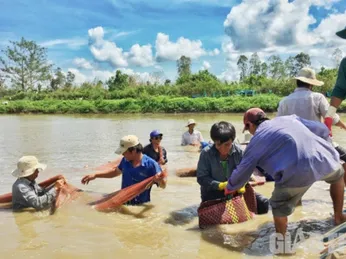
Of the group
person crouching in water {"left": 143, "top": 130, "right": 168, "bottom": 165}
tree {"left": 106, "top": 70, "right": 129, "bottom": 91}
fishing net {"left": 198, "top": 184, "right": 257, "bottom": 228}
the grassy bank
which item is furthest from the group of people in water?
tree {"left": 106, "top": 70, "right": 129, "bottom": 91}

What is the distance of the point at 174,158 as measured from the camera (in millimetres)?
10406

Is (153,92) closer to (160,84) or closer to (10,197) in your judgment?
(160,84)

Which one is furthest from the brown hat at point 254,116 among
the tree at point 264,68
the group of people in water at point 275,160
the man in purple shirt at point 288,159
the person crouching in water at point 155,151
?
the tree at point 264,68

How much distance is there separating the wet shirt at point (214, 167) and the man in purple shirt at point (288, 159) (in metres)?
0.71

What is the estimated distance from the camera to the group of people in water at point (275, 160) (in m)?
3.27

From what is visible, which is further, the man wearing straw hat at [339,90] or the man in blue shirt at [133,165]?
the man in blue shirt at [133,165]

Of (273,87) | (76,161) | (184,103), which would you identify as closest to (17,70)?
(184,103)

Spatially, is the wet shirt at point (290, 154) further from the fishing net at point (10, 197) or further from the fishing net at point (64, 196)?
the fishing net at point (10, 197)

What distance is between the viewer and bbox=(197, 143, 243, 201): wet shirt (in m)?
4.24

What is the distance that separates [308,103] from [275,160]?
5.06ft

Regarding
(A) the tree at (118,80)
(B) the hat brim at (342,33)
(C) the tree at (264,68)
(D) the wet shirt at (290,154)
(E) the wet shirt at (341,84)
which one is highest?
(C) the tree at (264,68)

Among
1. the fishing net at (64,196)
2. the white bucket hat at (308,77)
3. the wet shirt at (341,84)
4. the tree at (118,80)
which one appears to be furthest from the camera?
the tree at (118,80)

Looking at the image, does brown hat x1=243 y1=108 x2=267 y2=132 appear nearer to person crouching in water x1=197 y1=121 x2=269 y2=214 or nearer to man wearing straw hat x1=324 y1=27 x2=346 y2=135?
person crouching in water x1=197 y1=121 x2=269 y2=214

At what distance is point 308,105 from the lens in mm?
4559
